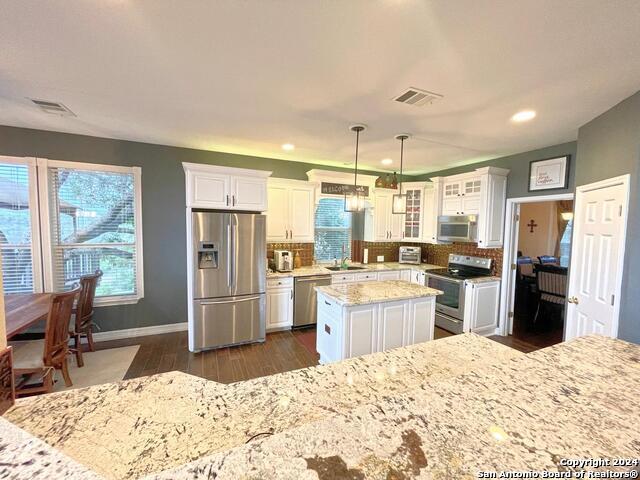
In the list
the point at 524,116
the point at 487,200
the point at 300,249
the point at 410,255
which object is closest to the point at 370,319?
the point at 300,249

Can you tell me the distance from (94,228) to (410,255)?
5036 mm

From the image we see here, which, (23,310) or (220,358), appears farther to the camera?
(220,358)

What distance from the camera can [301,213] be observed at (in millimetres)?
4352

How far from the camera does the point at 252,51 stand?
5.46 feet

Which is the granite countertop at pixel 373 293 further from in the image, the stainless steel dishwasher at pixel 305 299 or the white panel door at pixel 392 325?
the stainless steel dishwasher at pixel 305 299

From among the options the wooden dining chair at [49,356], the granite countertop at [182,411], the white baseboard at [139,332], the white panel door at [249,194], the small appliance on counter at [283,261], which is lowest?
the white baseboard at [139,332]

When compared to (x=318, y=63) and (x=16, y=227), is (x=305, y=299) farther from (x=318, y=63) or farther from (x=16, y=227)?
(x=16, y=227)

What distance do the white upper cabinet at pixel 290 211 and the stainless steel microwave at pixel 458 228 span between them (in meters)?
2.21

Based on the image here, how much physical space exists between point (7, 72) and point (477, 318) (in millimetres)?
5483

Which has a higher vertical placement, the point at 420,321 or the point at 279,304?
the point at 420,321

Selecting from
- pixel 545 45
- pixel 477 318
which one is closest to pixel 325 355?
pixel 477 318

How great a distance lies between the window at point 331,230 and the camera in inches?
193

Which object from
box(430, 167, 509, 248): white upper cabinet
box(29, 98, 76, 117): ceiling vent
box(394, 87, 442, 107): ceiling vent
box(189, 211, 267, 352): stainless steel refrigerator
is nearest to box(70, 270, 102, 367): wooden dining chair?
box(189, 211, 267, 352): stainless steel refrigerator

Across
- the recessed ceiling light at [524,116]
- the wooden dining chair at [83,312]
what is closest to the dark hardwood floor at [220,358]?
the wooden dining chair at [83,312]
